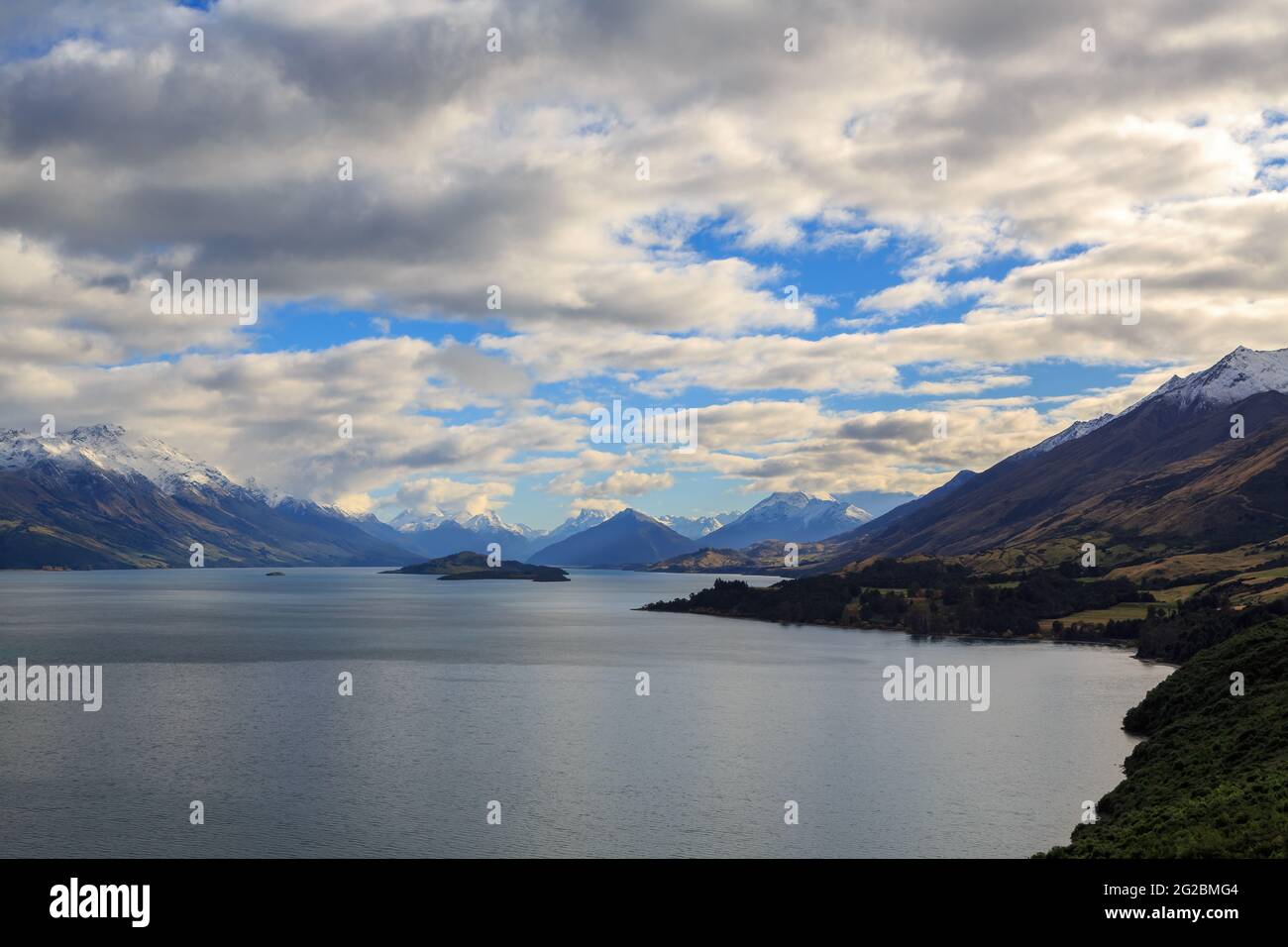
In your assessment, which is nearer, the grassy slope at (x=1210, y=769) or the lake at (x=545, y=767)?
the grassy slope at (x=1210, y=769)

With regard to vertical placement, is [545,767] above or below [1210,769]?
below

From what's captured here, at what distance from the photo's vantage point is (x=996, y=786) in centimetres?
9088

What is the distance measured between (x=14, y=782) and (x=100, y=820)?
61.1 feet

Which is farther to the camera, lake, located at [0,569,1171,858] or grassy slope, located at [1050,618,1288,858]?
lake, located at [0,569,1171,858]

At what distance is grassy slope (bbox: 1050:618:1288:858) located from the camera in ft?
166

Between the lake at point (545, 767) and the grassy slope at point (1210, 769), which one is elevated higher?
the grassy slope at point (1210, 769)

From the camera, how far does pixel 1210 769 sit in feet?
251

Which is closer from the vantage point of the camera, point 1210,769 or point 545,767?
point 1210,769

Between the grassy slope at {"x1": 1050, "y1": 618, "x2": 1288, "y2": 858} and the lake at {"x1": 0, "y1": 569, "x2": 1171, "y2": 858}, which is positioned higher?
the grassy slope at {"x1": 1050, "y1": 618, "x2": 1288, "y2": 858}

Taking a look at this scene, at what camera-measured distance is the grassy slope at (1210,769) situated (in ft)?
166
